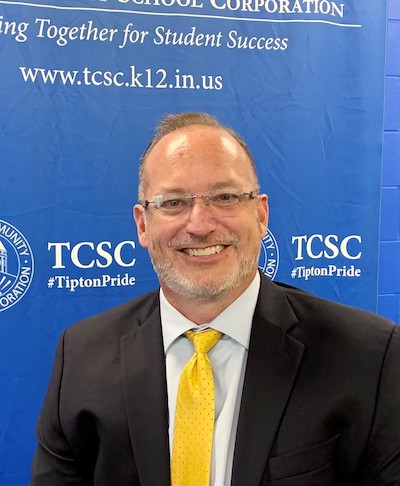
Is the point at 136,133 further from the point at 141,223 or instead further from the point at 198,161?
the point at 198,161

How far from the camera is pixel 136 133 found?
2092mm

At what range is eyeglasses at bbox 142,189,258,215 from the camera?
A: 1284 millimetres

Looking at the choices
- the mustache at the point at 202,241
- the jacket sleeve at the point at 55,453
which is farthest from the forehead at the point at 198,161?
the jacket sleeve at the point at 55,453

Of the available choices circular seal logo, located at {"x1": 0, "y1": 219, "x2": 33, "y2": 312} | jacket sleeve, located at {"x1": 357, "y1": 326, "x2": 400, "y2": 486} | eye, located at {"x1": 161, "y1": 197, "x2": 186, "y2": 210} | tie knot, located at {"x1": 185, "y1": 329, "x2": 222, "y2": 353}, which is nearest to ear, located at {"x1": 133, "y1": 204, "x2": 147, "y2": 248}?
eye, located at {"x1": 161, "y1": 197, "x2": 186, "y2": 210}

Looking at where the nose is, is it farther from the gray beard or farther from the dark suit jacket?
the dark suit jacket

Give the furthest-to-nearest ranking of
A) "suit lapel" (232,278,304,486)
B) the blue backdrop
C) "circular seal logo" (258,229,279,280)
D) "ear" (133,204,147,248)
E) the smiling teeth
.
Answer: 1. "circular seal logo" (258,229,279,280)
2. the blue backdrop
3. "ear" (133,204,147,248)
4. the smiling teeth
5. "suit lapel" (232,278,304,486)

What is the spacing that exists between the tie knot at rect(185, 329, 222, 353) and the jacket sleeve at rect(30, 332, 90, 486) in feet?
1.07

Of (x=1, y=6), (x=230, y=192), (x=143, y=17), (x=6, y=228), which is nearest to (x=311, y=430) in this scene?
(x=230, y=192)

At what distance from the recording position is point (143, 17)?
203cm

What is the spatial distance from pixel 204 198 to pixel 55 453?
2.21 ft

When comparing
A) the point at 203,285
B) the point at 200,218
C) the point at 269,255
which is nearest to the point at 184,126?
the point at 200,218

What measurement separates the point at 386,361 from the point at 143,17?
4.55 ft

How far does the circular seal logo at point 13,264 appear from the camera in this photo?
2049 mm

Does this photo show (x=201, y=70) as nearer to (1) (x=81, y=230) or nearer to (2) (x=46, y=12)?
(2) (x=46, y=12)
